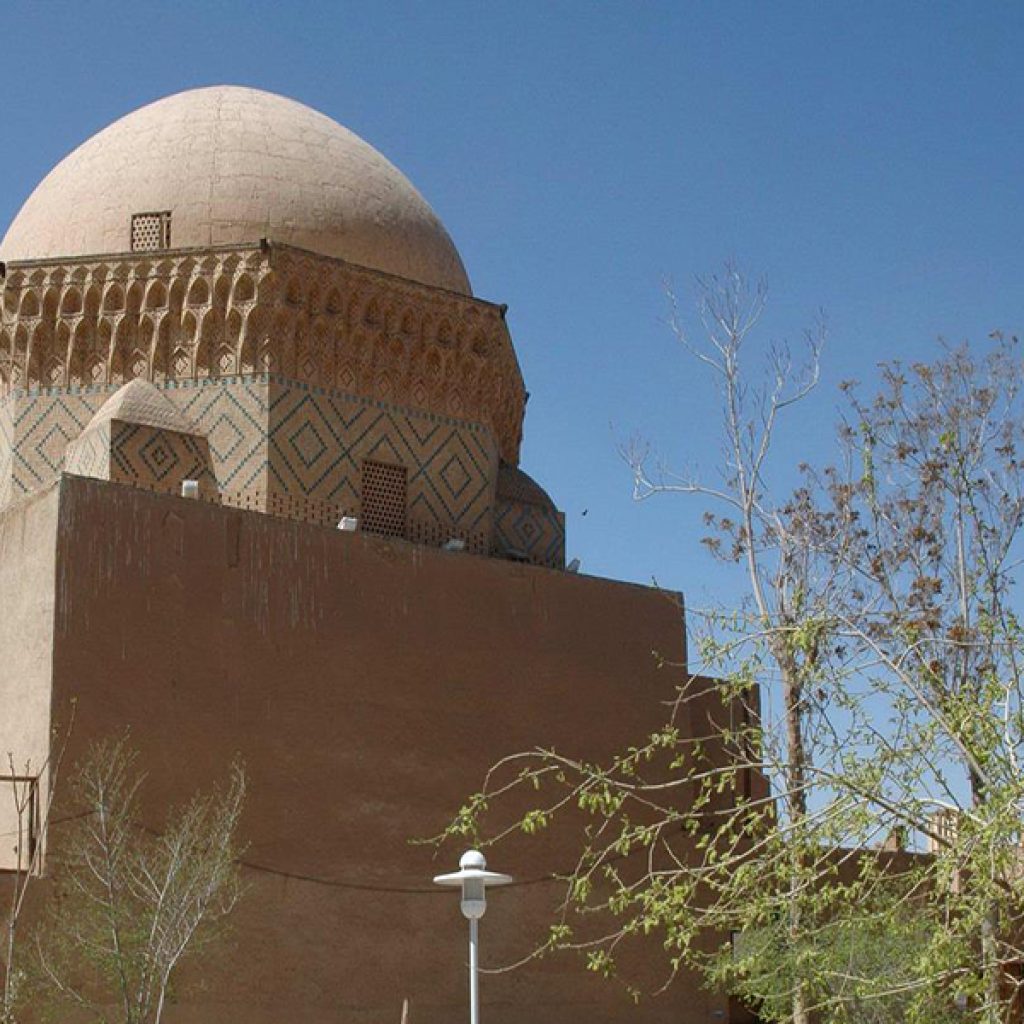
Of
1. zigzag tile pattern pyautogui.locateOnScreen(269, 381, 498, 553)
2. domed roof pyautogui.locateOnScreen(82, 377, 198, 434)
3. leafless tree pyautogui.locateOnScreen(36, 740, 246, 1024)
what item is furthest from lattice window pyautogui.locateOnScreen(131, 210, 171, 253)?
leafless tree pyautogui.locateOnScreen(36, 740, 246, 1024)

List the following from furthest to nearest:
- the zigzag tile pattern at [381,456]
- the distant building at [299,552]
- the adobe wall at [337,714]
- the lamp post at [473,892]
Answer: the zigzag tile pattern at [381,456]
the distant building at [299,552]
the adobe wall at [337,714]
the lamp post at [473,892]

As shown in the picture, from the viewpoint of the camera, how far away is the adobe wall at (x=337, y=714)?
9516 mm

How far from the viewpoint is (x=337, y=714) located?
1030 centimetres

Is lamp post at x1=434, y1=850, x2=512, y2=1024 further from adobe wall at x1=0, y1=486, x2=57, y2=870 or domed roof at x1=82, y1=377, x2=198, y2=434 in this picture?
domed roof at x1=82, y1=377, x2=198, y2=434

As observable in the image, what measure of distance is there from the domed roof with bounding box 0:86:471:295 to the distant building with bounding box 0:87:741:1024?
0.03 metres

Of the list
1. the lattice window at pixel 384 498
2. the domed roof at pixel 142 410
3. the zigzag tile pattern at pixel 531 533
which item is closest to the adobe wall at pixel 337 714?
the lattice window at pixel 384 498

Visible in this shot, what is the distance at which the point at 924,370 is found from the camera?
36.6ft

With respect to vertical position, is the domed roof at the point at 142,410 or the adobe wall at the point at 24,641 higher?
the domed roof at the point at 142,410

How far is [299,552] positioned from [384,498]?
56.3 inches

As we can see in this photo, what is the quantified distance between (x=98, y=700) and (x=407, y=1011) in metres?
2.58

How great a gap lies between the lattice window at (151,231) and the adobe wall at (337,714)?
2.71 meters

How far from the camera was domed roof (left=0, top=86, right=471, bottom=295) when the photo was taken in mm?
12047

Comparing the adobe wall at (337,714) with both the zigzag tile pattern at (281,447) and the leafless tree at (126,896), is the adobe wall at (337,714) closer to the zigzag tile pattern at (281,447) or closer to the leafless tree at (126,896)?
the leafless tree at (126,896)

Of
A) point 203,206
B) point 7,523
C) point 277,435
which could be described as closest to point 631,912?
point 277,435
